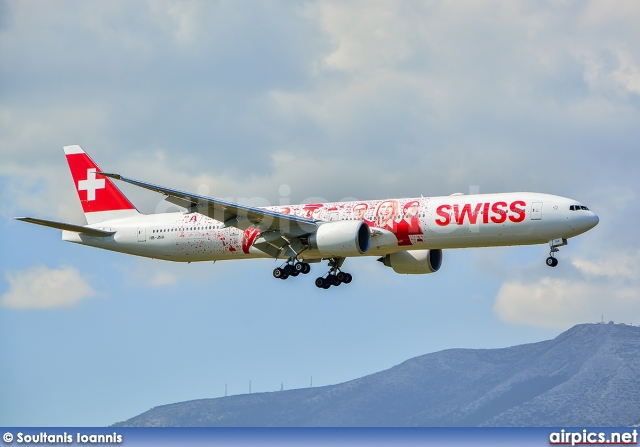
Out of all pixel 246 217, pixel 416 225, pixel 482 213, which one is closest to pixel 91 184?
pixel 246 217

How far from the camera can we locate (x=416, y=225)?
63.8 metres

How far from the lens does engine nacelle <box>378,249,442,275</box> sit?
7275 cm

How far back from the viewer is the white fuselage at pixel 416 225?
6169cm

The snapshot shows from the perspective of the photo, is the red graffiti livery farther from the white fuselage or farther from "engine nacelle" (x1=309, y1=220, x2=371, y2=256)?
"engine nacelle" (x1=309, y1=220, x2=371, y2=256)

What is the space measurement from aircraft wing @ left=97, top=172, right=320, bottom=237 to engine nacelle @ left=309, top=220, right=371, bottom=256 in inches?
61.0

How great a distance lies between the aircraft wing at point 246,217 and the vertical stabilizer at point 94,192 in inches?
483

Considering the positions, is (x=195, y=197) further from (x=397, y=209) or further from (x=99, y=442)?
(x=99, y=442)

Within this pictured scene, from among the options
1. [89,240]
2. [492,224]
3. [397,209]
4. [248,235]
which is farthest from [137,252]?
[492,224]

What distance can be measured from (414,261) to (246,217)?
509 inches
